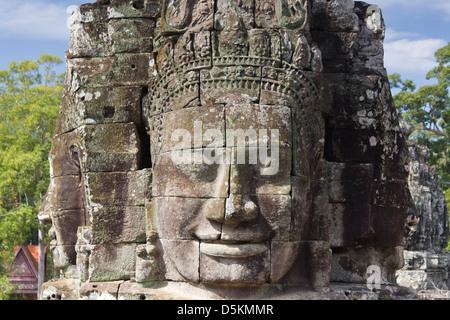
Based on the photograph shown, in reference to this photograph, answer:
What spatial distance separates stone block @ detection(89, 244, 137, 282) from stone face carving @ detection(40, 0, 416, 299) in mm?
14

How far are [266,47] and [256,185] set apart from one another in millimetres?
1279

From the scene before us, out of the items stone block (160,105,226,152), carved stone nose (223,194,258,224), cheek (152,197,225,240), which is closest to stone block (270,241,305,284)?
carved stone nose (223,194,258,224)

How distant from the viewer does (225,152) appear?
16.7 ft

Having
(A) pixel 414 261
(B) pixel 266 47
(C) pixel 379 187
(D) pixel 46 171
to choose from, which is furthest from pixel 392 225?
(D) pixel 46 171

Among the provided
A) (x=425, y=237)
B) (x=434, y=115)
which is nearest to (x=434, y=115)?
(x=434, y=115)

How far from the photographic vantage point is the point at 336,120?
19.7ft

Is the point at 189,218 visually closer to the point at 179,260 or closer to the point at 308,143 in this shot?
the point at 179,260

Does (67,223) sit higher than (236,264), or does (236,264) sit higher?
(67,223)

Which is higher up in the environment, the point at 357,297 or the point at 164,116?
the point at 164,116

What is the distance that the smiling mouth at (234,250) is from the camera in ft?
16.3

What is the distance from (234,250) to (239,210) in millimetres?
367

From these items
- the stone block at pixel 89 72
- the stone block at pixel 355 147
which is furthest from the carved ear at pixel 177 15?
the stone block at pixel 355 147

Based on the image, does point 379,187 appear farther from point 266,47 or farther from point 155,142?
point 155,142

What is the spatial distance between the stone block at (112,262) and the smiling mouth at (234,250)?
1025 millimetres
